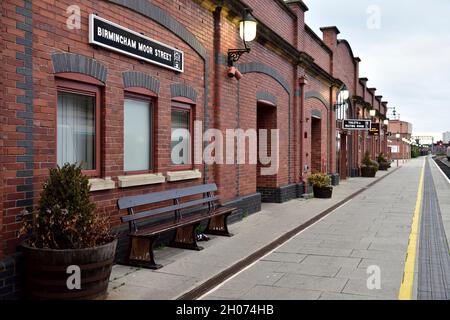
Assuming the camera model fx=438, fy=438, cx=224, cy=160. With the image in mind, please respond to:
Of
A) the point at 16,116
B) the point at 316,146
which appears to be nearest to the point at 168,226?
the point at 16,116

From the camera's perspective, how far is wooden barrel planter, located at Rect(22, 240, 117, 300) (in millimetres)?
4449

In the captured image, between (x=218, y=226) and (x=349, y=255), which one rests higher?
(x=218, y=226)

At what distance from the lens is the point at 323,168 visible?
738 inches

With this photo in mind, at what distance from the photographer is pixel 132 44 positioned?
660 centimetres

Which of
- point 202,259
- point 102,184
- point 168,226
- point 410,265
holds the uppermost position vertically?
point 102,184

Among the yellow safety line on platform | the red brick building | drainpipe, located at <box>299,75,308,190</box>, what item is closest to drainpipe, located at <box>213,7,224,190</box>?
the red brick building

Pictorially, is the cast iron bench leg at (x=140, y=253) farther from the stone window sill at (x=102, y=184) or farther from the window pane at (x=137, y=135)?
the window pane at (x=137, y=135)

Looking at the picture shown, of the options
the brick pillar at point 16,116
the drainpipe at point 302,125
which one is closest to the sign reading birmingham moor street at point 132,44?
the brick pillar at point 16,116

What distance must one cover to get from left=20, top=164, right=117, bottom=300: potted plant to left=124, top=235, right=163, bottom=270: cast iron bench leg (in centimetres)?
124

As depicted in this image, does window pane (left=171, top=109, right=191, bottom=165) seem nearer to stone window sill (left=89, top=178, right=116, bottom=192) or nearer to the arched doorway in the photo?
stone window sill (left=89, top=178, right=116, bottom=192)

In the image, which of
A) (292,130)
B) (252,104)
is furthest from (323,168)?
(252,104)

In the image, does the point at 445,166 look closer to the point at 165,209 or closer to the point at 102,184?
the point at 165,209

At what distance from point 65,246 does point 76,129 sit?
1812 mm
